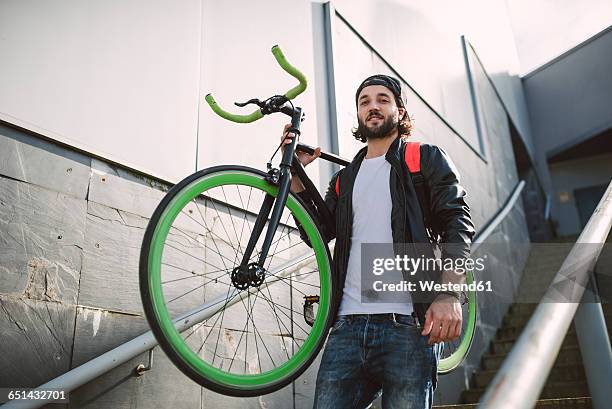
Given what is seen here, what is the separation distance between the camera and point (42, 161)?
1857mm

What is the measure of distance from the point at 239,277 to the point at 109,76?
4.27ft

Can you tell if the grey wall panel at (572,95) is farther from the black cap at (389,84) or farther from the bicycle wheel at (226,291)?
the black cap at (389,84)

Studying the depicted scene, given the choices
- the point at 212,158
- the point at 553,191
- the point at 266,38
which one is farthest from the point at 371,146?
the point at 553,191

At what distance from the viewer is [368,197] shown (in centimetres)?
168

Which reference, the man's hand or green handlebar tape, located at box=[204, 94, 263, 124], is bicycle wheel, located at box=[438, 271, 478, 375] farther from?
green handlebar tape, located at box=[204, 94, 263, 124]

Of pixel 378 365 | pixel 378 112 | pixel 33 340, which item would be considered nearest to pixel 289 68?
pixel 378 112

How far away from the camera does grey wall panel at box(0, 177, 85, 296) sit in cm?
169

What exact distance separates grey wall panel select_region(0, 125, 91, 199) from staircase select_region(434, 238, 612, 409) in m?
1.89

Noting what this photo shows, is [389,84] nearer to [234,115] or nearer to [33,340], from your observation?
[234,115]

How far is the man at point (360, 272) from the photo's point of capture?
4.58 ft

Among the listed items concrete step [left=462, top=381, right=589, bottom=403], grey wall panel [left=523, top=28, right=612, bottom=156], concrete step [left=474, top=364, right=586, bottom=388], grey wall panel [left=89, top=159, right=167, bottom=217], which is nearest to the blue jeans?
grey wall panel [left=89, top=159, right=167, bottom=217]

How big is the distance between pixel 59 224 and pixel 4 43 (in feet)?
2.32

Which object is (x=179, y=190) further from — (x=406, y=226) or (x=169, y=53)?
(x=169, y=53)

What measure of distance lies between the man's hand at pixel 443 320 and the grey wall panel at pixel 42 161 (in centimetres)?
144
